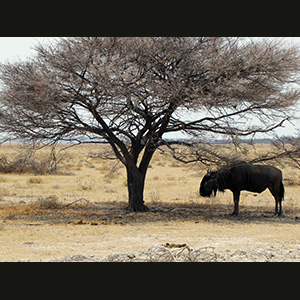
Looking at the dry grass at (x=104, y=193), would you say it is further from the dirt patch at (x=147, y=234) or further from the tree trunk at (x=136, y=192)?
the tree trunk at (x=136, y=192)

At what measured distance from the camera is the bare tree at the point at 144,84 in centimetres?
1435

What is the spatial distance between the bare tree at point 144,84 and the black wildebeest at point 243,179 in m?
0.90

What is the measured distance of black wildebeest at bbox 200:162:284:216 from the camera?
1611cm

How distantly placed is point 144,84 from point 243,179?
465cm

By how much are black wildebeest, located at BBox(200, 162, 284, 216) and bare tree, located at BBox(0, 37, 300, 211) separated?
0.90m

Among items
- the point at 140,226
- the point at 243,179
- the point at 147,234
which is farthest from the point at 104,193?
the point at 147,234

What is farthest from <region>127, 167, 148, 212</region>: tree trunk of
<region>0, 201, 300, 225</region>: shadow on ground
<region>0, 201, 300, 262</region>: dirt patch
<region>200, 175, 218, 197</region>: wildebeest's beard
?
<region>200, 175, 218, 197</region>: wildebeest's beard

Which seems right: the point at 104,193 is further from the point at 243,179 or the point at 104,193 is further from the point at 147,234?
the point at 147,234

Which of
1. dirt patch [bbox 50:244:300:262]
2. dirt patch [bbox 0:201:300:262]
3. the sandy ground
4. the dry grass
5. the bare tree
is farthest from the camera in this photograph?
the dry grass

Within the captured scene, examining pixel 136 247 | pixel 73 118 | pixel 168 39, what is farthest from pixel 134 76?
pixel 136 247

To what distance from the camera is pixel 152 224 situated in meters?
14.0

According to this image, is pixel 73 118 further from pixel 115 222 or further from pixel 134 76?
pixel 115 222

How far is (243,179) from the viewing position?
16.2m

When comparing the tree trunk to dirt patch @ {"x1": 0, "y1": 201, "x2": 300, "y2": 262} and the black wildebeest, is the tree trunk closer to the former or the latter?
dirt patch @ {"x1": 0, "y1": 201, "x2": 300, "y2": 262}
